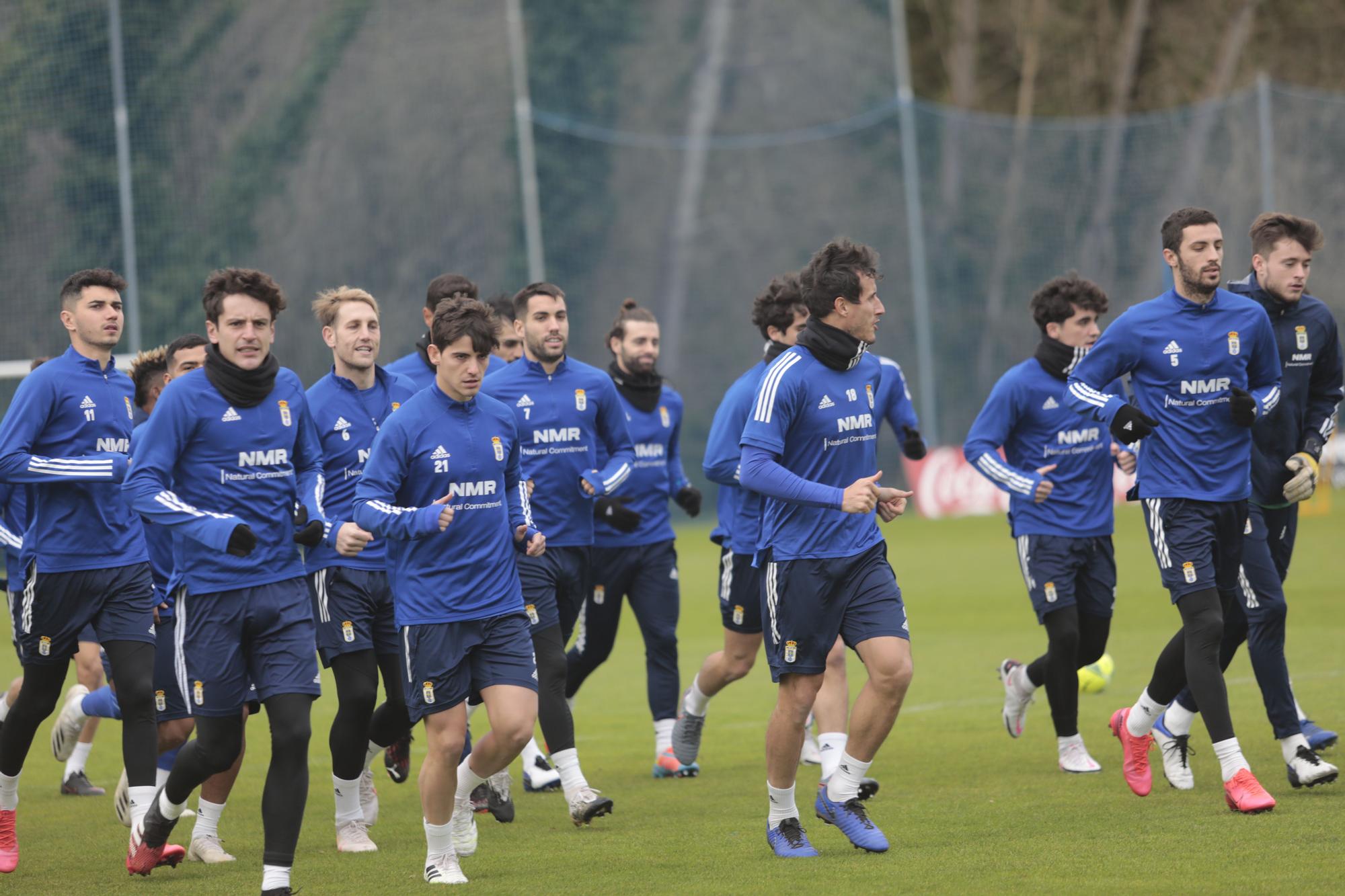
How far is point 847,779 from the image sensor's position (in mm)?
6695

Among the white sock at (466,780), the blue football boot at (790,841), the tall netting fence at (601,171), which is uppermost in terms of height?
the tall netting fence at (601,171)

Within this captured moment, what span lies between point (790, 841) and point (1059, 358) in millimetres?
3286

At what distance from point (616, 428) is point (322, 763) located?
2848mm

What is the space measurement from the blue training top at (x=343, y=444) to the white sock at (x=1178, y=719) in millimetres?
3619

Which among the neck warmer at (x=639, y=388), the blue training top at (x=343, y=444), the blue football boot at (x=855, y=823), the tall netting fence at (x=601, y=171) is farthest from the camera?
the tall netting fence at (x=601, y=171)

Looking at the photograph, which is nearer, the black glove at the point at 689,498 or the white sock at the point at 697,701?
the white sock at the point at 697,701

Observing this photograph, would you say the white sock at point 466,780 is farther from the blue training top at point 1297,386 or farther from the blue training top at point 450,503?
the blue training top at point 1297,386

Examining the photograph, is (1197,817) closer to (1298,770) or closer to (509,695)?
(1298,770)

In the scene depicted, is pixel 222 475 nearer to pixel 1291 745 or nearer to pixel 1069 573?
pixel 1069 573

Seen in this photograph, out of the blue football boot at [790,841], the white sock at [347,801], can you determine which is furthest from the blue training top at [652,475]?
the blue football boot at [790,841]

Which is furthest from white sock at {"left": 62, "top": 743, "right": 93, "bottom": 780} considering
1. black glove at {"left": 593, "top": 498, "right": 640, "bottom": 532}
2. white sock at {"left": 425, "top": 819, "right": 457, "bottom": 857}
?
white sock at {"left": 425, "top": 819, "right": 457, "bottom": 857}

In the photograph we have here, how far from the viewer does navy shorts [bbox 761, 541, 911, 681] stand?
6598mm

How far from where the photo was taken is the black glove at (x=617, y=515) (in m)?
8.65

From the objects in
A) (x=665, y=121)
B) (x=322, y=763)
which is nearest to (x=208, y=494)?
(x=322, y=763)
